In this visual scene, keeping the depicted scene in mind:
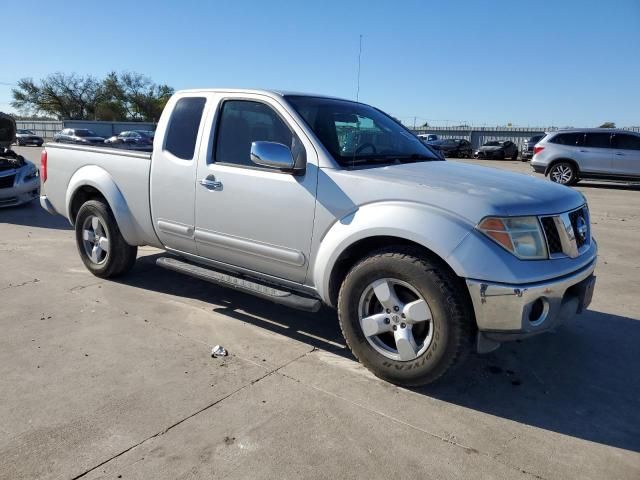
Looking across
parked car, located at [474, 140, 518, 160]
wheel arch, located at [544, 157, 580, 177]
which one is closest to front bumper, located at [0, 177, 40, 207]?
wheel arch, located at [544, 157, 580, 177]

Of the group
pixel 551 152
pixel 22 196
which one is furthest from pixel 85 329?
pixel 551 152

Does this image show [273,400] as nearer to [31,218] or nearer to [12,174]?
[31,218]

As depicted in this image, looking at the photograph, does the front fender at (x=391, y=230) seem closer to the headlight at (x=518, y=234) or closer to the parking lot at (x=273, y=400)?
the headlight at (x=518, y=234)

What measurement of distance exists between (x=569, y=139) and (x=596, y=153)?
2.94ft

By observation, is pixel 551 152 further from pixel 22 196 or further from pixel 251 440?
pixel 251 440

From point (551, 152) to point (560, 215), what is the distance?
14079 mm

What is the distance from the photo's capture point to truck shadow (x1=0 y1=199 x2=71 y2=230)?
348 inches

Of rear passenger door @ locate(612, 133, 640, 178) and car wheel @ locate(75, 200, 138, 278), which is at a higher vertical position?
rear passenger door @ locate(612, 133, 640, 178)

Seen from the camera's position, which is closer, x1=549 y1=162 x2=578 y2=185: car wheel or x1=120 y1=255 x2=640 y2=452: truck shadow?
x1=120 y1=255 x2=640 y2=452: truck shadow

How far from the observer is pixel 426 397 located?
A: 3229 millimetres

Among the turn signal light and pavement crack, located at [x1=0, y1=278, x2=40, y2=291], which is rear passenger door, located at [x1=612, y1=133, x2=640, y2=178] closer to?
the turn signal light

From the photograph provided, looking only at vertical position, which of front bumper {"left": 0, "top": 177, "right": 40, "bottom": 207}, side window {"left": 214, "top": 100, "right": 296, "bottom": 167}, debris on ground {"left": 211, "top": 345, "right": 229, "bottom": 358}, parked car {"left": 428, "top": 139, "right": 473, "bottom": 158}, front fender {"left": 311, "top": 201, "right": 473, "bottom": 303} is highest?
parked car {"left": 428, "top": 139, "right": 473, "bottom": 158}

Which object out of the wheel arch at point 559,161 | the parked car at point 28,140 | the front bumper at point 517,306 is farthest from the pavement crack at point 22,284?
the parked car at point 28,140

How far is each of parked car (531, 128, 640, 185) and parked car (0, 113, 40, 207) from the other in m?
13.9
